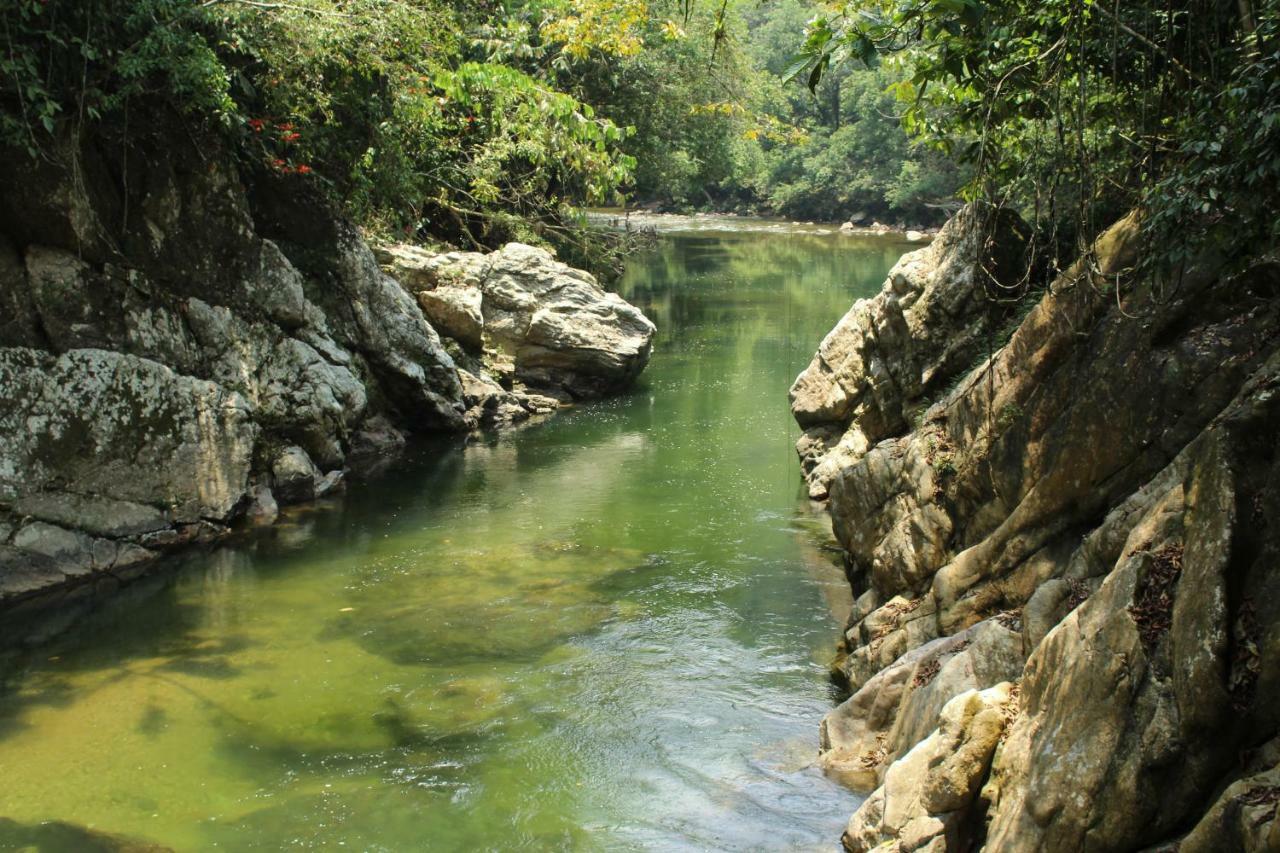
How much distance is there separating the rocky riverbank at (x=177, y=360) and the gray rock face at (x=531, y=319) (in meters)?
1.23

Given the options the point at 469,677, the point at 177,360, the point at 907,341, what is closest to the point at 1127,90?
the point at 907,341

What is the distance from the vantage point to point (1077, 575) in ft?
21.6

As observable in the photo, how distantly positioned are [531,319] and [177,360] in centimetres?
755

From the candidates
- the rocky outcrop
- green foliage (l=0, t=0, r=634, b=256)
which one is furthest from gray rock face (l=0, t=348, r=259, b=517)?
the rocky outcrop

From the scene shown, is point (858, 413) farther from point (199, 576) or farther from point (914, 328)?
point (199, 576)

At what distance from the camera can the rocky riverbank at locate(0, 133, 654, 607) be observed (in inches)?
476

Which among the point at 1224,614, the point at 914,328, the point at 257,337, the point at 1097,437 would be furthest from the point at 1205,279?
the point at 257,337

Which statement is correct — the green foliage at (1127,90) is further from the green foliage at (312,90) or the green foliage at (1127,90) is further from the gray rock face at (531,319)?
the gray rock face at (531,319)

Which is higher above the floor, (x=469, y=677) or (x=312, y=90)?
(x=312, y=90)

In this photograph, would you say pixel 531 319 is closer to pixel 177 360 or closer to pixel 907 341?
pixel 177 360

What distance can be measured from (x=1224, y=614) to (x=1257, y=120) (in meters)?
2.47

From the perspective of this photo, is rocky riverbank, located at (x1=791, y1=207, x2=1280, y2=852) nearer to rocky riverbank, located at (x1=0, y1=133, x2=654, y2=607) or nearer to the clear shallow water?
the clear shallow water

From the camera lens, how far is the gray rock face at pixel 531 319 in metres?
19.7

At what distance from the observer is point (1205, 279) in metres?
6.81
